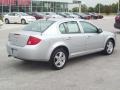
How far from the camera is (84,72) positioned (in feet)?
24.6

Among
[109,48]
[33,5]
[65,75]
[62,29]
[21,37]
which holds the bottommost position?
[65,75]

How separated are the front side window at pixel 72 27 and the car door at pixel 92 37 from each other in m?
0.30

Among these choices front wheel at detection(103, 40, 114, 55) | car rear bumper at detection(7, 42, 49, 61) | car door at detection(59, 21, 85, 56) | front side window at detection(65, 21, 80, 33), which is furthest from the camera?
front wheel at detection(103, 40, 114, 55)

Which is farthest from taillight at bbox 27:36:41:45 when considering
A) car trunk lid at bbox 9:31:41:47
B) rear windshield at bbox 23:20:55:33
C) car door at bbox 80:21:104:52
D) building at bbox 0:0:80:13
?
building at bbox 0:0:80:13

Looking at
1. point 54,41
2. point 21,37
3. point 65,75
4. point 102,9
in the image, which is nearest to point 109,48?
point 54,41

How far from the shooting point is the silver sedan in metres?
7.48

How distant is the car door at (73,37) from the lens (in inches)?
320

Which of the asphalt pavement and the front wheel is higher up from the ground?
the front wheel

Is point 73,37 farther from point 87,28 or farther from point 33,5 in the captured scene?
point 33,5

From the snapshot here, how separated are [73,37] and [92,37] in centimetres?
101

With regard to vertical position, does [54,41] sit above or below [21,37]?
below

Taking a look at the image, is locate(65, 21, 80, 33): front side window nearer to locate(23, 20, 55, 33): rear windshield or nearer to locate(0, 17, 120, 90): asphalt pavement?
locate(23, 20, 55, 33): rear windshield

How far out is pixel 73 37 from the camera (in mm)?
8266

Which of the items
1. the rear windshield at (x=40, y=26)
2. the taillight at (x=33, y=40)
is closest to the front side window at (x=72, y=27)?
the rear windshield at (x=40, y=26)
